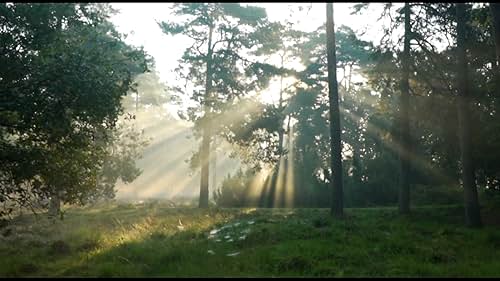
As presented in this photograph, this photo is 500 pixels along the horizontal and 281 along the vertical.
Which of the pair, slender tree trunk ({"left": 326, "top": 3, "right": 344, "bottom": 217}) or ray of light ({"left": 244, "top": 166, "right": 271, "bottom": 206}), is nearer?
slender tree trunk ({"left": 326, "top": 3, "right": 344, "bottom": 217})

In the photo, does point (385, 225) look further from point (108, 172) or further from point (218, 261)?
point (108, 172)

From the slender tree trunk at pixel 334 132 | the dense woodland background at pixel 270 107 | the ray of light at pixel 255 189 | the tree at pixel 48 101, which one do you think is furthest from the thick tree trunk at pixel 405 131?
the tree at pixel 48 101

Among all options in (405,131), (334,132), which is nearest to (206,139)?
(334,132)

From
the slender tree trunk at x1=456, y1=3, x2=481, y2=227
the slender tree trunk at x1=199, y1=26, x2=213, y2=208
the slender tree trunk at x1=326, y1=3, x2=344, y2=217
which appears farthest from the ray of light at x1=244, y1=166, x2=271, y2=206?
the slender tree trunk at x1=456, y1=3, x2=481, y2=227

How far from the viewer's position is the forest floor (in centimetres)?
969

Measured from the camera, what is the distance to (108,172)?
109 feet

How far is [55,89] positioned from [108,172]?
2301cm

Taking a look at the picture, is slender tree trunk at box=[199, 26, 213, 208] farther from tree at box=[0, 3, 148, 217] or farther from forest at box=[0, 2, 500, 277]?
tree at box=[0, 3, 148, 217]

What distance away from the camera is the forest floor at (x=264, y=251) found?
9.69 meters

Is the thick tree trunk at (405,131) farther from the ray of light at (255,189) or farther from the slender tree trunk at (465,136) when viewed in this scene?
the ray of light at (255,189)

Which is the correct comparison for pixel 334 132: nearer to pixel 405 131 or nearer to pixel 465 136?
pixel 405 131

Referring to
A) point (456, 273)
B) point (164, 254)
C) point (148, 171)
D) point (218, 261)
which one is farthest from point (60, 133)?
point (148, 171)

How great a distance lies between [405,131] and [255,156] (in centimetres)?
1086

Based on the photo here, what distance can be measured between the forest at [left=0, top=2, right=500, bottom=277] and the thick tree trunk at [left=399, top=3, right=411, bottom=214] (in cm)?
7
